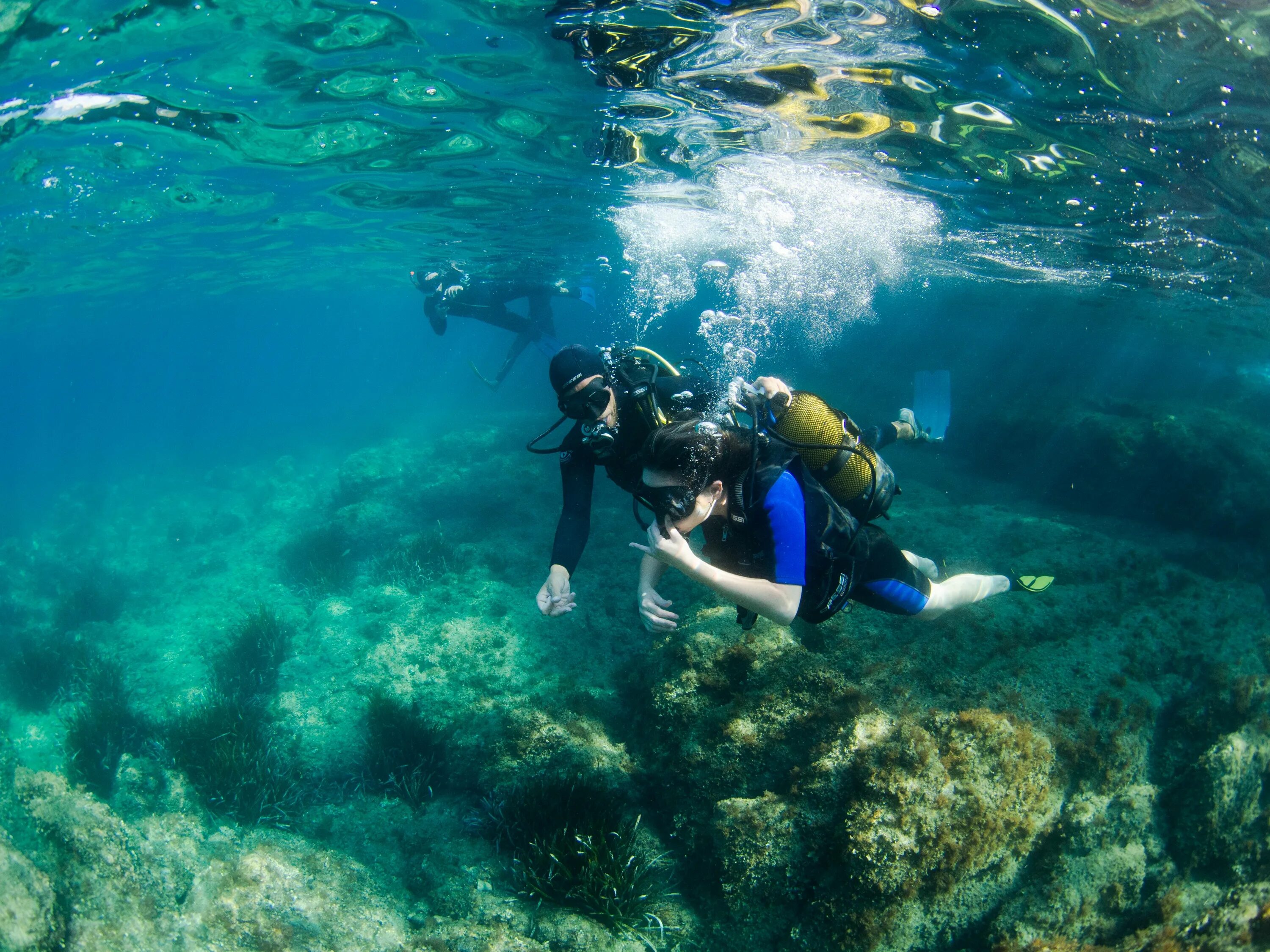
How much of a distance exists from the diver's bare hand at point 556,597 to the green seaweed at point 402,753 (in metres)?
3.50

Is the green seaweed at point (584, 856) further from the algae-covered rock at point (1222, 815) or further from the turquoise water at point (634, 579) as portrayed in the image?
the algae-covered rock at point (1222, 815)

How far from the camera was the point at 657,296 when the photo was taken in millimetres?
54906

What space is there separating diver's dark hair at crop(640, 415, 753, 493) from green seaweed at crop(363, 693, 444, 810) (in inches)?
198

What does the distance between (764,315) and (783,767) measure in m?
46.2

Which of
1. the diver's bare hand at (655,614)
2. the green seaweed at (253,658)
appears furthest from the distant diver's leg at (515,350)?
the diver's bare hand at (655,614)

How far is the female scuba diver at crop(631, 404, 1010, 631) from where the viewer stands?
293 cm

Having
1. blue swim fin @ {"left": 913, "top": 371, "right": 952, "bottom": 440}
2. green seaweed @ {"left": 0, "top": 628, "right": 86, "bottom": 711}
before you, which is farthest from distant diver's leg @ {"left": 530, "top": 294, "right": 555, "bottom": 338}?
green seaweed @ {"left": 0, "top": 628, "right": 86, "bottom": 711}

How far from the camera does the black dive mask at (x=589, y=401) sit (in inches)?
168

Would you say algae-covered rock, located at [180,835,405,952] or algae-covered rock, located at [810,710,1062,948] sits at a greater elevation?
algae-covered rock, located at [810,710,1062,948]

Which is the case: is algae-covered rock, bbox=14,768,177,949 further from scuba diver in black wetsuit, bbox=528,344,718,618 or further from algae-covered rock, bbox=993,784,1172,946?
algae-covered rock, bbox=993,784,1172,946

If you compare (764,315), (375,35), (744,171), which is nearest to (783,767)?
(375,35)

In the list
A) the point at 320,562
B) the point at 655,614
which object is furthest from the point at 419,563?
the point at 655,614

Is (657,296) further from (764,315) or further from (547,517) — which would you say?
(547,517)

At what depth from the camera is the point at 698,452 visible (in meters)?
3.03
